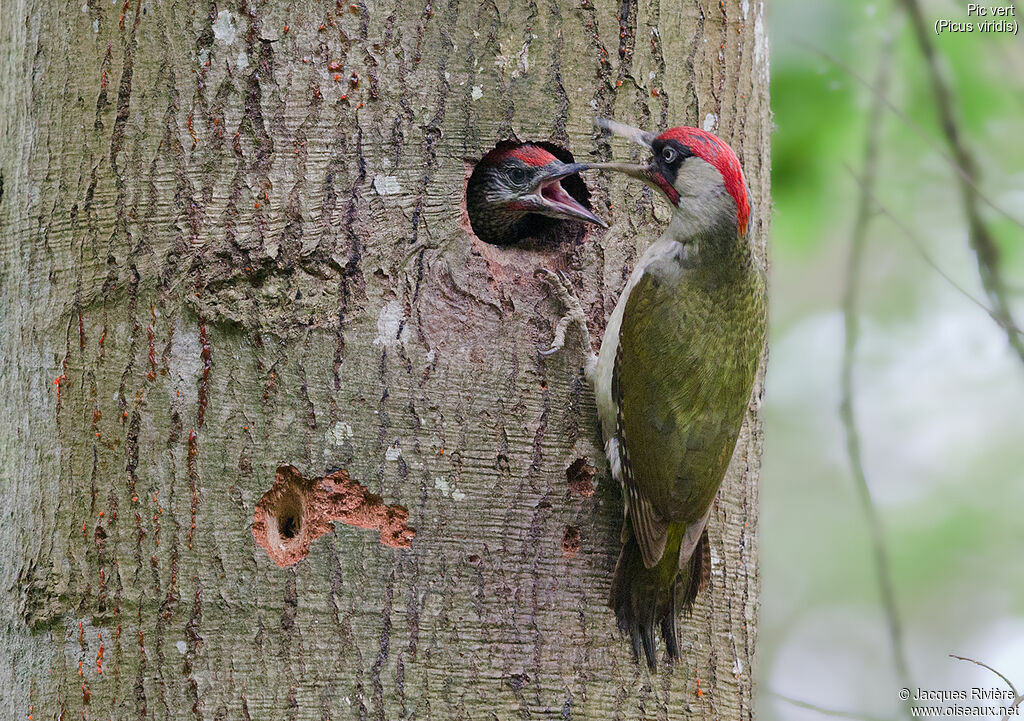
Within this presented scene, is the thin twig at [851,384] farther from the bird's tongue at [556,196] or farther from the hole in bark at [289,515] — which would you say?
the hole in bark at [289,515]

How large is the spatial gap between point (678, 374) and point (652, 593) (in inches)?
25.8

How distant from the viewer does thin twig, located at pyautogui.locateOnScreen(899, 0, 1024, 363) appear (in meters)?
3.54

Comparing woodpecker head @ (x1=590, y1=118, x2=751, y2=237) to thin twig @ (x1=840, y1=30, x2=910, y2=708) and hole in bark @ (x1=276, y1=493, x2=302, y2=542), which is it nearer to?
thin twig @ (x1=840, y1=30, x2=910, y2=708)

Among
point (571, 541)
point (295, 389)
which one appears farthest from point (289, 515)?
point (571, 541)

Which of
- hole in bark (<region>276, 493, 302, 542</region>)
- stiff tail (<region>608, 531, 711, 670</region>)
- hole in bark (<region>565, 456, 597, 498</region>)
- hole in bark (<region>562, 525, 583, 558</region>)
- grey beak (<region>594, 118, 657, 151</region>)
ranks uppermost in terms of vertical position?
grey beak (<region>594, 118, 657, 151</region>)

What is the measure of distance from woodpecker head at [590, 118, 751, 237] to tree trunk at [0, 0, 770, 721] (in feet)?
0.60

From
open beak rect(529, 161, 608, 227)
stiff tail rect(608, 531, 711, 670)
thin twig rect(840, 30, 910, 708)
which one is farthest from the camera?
thin twig rect(840, 30, 910, 708)

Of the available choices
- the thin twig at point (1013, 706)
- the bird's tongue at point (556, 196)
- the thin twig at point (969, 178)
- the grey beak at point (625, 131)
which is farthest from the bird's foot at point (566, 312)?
the thin twig at point (969, 178)

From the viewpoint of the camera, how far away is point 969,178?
140 inches

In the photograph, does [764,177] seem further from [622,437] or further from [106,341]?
[106,341]

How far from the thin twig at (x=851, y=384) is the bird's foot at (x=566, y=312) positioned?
1372 mm

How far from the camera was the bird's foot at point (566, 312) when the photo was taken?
8.77 feet

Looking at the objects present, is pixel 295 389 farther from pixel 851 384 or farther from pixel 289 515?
pixel 851 384

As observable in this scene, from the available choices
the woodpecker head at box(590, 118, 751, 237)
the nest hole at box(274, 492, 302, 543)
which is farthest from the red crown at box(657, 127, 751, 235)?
the nest hole at box(274, 492, 302, 543)
